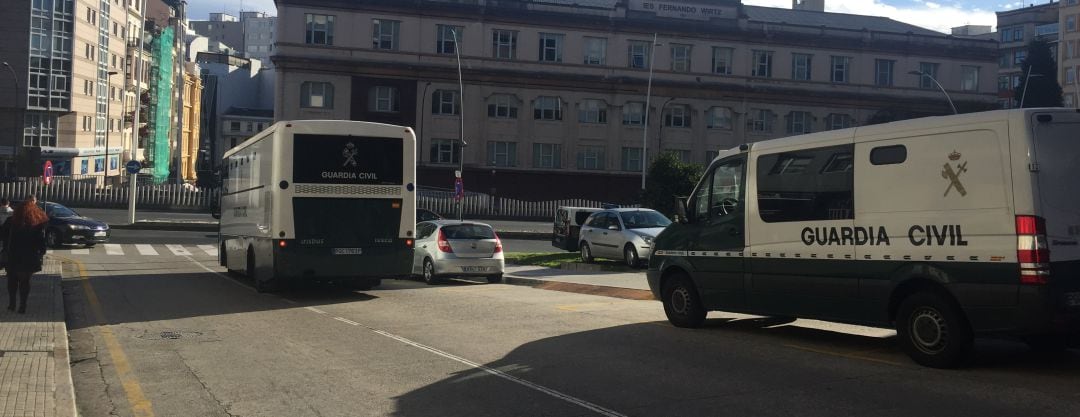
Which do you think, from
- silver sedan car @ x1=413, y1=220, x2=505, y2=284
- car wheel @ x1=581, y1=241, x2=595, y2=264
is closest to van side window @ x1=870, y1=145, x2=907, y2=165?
silver sedan car @ x1=413, y1=220, x2=505, y2=284

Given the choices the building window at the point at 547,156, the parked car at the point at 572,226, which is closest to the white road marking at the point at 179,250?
the parked car at the point at 572,226

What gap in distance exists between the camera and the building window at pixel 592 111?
65312 mm

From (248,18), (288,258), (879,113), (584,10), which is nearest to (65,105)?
(584,10)

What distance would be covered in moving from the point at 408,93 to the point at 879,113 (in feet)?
110

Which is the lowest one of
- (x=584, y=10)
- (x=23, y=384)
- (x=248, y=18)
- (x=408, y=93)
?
(x=23, y=384)

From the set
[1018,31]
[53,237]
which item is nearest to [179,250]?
[53,237]

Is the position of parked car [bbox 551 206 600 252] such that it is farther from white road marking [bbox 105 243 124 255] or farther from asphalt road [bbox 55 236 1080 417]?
white road marking [bbox 105 243 124 255]

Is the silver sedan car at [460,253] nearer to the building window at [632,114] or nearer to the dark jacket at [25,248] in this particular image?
the dark jacket at [25,248]

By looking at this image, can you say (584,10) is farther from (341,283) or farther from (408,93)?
(341,283)

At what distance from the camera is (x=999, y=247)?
834cm

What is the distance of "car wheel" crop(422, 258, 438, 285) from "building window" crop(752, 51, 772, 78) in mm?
50741

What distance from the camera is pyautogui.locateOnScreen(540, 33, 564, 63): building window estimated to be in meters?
64.8

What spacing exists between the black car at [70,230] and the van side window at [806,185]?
2792 cm

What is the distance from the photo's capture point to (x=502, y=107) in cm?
6419
